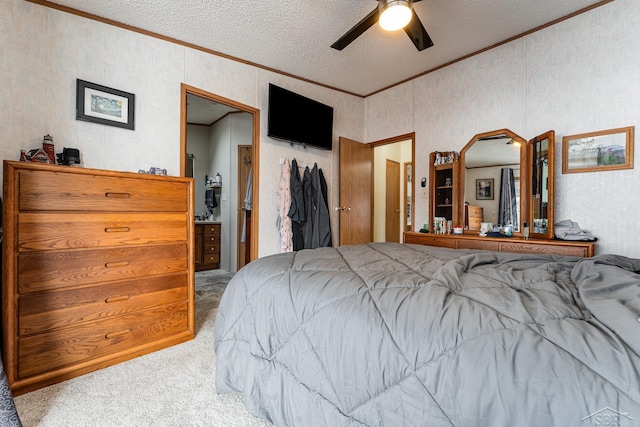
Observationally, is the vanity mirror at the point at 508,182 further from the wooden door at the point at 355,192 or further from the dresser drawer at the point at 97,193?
the dresser drawer at the point at 97,193

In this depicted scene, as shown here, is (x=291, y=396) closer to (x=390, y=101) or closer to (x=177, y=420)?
(x=177, y=420)

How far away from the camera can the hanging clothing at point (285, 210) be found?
11.5ft

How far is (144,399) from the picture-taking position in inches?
58.4

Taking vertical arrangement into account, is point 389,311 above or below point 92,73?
below

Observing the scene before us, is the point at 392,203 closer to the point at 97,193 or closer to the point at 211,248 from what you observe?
the point at 211,248

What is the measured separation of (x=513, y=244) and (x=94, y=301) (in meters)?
3.23

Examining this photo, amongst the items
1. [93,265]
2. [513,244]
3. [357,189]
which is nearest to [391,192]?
[357,189]

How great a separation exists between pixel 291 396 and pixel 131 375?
4.13 feet

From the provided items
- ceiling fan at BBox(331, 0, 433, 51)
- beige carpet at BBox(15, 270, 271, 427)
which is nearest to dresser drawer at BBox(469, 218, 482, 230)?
ceiling fan at BBox(331, 0, 433, 51)

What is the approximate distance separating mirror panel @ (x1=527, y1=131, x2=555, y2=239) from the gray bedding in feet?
4.28

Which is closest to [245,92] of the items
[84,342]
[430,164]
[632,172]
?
[430,164]

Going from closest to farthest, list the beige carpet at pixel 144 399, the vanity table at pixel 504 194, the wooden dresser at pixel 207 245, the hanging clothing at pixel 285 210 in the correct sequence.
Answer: the beige carpet at pixel 144 399, the vanity table at pixel 504 194, the hanging clothing at pixel 285 210, the wooden dresser at pixel 207 245

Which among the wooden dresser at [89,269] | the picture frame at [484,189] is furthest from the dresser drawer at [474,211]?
the wooden dresser at [89,269]

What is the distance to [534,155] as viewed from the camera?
→ 2658mm
